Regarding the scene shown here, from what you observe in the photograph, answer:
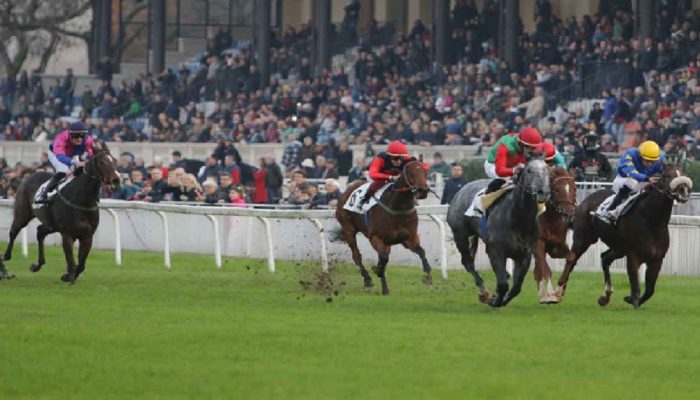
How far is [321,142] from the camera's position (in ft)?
95.1

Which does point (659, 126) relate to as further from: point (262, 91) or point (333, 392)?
point (333, 392)

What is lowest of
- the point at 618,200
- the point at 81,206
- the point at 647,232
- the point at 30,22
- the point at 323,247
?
the point at 323,247

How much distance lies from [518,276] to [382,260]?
2.45m

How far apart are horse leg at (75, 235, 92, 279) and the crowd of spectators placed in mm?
5151

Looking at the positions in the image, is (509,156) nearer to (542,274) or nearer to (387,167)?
(542,274)

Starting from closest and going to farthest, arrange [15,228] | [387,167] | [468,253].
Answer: [468,253] < [387,167] < [15,228]

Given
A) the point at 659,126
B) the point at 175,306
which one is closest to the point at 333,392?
the point at 175,306

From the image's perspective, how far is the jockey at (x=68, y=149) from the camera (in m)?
17.5

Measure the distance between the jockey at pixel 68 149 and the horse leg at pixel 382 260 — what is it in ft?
8.87

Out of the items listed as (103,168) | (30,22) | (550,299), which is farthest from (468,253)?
(30,22)

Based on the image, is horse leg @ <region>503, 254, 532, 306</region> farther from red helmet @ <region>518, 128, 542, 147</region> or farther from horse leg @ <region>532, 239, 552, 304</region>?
red helmet @ <region>518, 128, 542, 147</region>

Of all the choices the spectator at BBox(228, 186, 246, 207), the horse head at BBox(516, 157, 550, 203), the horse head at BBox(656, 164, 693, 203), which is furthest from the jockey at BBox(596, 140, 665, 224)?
the spectator at BBox(228, 186, 246, 207)

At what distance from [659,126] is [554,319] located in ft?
37.6

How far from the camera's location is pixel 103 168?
17.0 metres
